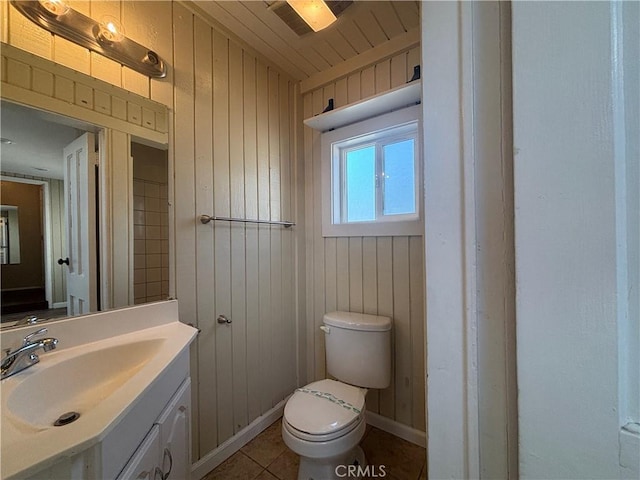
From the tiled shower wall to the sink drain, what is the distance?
493mm

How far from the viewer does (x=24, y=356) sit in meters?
0.77

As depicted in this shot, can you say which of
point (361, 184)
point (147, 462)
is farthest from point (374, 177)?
point (147, 462)

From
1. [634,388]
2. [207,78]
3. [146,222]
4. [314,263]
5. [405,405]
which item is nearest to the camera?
[634,388]

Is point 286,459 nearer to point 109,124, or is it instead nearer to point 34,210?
point 34,210

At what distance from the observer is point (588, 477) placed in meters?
0.29

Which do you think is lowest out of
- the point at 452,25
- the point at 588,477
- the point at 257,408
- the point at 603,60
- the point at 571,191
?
the point at 257,408

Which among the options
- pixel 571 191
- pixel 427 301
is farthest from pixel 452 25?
pixel 427 301

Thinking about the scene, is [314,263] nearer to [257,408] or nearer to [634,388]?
[257,408]

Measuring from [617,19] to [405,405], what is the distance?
72.6 inches

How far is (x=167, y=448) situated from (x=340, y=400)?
755mm

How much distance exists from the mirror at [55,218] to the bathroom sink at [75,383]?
0.72ft

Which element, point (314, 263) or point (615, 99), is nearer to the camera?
point (615, 99)

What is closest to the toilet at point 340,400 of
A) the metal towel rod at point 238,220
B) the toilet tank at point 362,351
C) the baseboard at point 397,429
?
the toilet tank at point 362,351

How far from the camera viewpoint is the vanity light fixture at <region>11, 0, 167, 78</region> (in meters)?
0.93
